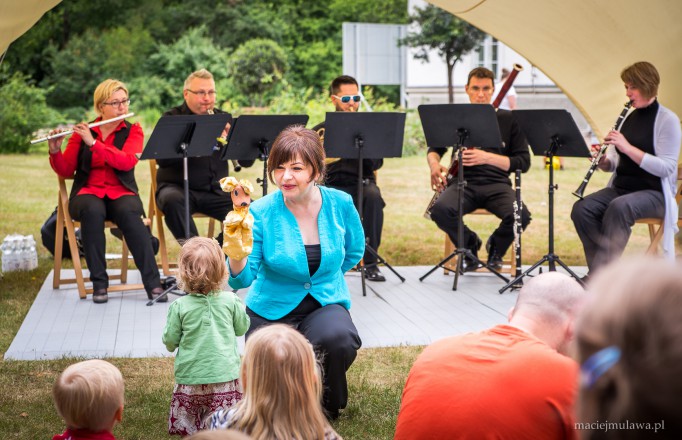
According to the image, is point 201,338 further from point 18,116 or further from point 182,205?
point 18,116

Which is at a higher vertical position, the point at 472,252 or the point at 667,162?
the point at 667,162

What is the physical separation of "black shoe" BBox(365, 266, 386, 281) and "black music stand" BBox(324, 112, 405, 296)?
519mm

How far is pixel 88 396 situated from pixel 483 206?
516cm

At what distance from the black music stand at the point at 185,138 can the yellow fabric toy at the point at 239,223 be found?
257 centimetres

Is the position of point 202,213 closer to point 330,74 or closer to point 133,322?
point 133,322

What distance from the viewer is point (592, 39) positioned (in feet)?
23.4

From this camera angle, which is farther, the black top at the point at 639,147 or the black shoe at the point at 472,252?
the black shoe at the point at 472,252

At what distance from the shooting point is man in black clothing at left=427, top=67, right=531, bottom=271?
280 inches

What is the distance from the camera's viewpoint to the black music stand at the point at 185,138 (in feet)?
20.2

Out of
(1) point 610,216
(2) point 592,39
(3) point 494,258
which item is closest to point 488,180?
(3) point 494,258

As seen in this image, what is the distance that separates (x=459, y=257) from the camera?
6.96 m

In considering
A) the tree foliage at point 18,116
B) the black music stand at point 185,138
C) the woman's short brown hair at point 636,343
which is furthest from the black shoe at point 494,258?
the tree foliage at point 18,116

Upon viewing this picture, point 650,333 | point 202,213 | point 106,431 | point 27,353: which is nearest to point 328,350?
point 106,431

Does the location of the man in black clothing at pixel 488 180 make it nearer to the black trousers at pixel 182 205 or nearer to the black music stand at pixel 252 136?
the black music stand at pixel 252 136
